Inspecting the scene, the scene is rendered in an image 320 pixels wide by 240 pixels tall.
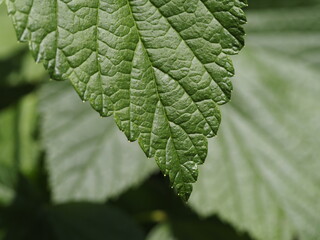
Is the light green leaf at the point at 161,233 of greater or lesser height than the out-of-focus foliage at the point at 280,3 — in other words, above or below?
below

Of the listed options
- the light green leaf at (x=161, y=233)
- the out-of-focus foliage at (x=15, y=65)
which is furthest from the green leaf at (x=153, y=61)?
the out-of-focus foliage at (x=15, y=65)

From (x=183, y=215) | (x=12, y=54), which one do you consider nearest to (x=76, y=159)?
(x=183, y=215)

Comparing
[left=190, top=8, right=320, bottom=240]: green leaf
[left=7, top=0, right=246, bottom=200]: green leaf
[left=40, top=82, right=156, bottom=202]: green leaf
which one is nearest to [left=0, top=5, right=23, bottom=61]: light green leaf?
[left=40, top=82, right=156, bottom=202]: green leaf

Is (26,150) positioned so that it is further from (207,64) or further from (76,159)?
(207,64)

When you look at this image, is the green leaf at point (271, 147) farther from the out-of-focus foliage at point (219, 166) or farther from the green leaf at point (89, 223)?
the green leaf at point (89, 223)

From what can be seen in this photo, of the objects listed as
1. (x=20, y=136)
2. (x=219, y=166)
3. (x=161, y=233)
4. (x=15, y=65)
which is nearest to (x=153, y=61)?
(x=219, y=166)

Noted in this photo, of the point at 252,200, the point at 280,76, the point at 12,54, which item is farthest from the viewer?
the point at 12,54

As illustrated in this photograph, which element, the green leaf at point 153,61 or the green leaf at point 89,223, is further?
the green leaf at point 89,223
